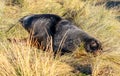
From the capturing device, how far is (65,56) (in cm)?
600

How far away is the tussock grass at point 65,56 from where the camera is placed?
459 centimetres

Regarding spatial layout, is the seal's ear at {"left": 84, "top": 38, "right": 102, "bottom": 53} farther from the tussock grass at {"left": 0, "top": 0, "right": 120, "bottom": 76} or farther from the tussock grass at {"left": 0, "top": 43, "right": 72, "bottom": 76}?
the tussock grass at {"left": 0, "top": 43, "right": 72, "bottom": 76}

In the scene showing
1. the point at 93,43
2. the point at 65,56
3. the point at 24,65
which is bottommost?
the point at 65,56

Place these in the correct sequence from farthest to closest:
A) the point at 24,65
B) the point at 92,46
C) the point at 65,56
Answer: the point at 92,46, the point at 65,56, the point at 24,65

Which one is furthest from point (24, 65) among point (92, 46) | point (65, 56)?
point (92, 46)

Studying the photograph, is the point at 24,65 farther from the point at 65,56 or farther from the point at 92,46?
the point at 92,46

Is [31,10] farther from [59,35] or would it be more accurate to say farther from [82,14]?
[59,35]

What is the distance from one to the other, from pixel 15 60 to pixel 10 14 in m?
4.07

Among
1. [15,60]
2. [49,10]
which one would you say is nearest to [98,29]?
[49,10]

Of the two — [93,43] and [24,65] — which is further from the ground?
[24,65]

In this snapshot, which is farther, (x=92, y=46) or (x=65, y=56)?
(x=92, y=46)

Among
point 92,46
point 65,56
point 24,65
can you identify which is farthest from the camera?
point 92,46

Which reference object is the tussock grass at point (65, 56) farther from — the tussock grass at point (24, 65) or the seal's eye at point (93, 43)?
the seal's eye at point (93, 43)

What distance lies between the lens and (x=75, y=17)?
8.60 m
